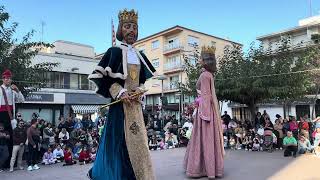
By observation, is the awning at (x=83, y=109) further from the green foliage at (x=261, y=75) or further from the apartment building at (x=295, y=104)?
the green foliage at (x=261, y=75)

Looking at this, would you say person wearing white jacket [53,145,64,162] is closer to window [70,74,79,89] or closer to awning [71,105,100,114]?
awning [71,105,100,114]

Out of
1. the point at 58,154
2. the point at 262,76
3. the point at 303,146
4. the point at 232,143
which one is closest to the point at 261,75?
the point at 262,76

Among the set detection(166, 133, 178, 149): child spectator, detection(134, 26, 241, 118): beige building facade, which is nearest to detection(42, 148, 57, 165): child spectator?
detection(166, 133, 178, 149): child spectator

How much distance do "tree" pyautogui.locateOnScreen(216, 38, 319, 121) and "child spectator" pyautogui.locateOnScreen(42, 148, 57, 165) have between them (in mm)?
8221

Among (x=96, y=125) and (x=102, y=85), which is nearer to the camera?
(x=102, y=85)

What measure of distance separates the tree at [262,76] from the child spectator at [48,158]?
8.22 metres

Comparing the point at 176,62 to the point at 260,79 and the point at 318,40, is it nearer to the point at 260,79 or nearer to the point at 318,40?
the point at 318,40

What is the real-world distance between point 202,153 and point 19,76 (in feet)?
27.7

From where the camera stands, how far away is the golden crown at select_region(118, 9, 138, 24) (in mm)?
4703

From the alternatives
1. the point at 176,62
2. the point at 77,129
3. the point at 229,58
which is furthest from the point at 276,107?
the point at 77,129

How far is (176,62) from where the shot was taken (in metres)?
44.2

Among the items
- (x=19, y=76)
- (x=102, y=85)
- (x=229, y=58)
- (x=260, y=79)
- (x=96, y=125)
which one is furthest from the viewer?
(x=229, y=58)

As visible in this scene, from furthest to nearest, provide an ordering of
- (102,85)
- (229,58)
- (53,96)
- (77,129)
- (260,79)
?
1. (53,96)
2. (229,58)
3. (260,79)
4. (77,129)
5. (102,85)

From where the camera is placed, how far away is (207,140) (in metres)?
7.50
